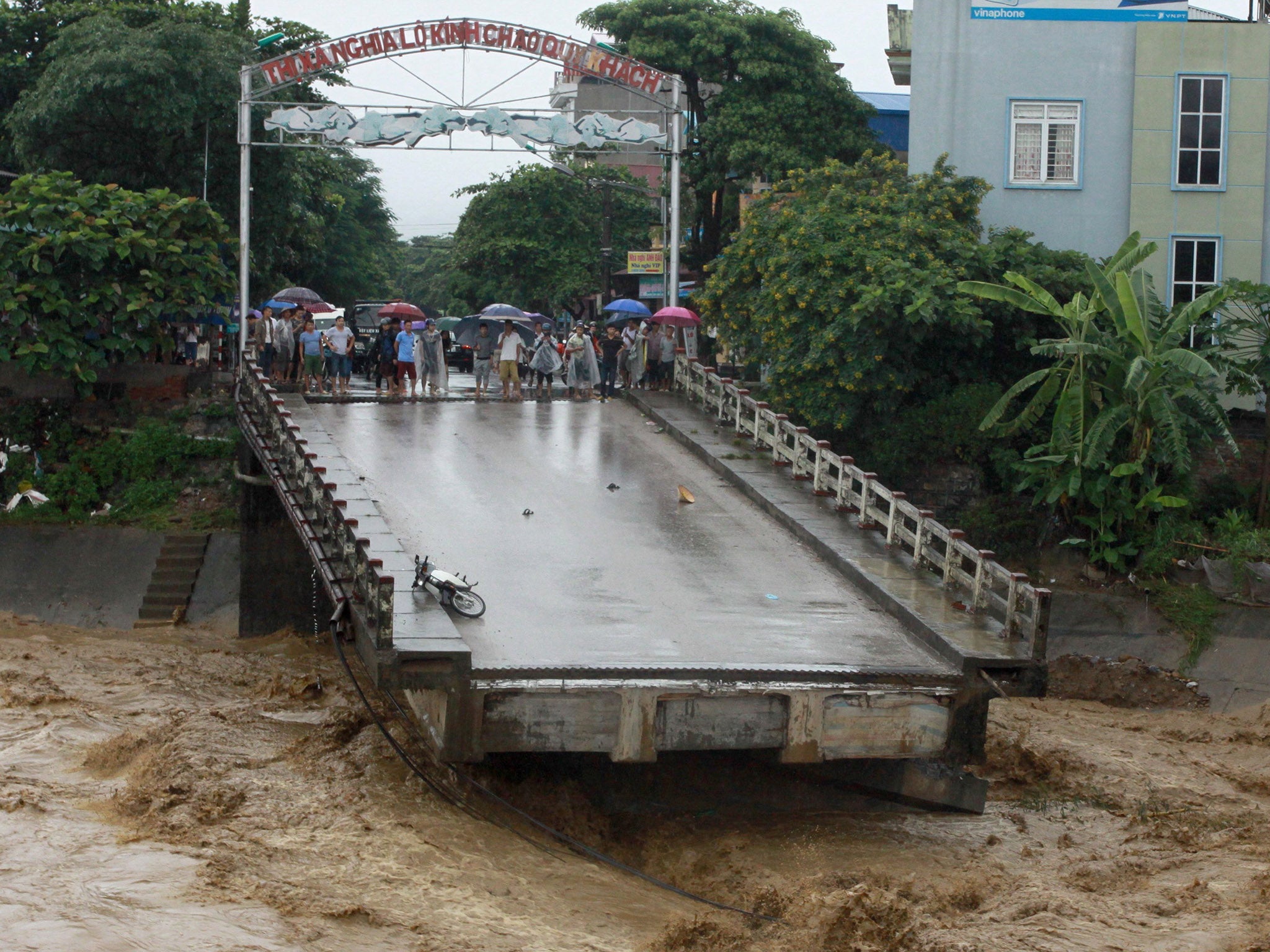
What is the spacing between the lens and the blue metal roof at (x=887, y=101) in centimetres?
3453

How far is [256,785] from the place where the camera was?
12406mm

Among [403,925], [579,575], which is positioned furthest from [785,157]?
[403,925]

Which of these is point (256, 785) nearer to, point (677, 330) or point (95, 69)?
point (677, 330)

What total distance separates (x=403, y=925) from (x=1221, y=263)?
1987 centimetres

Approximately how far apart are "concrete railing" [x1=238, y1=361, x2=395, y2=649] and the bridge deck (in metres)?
0.38

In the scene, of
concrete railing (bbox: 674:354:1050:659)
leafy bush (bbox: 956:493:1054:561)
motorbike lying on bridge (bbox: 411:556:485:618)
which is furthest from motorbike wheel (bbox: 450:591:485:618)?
leafy bush (bbox: 956:493:1054:561)

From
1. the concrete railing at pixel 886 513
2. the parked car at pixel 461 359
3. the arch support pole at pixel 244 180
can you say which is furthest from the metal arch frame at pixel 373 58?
the parked car at pixel 461 359

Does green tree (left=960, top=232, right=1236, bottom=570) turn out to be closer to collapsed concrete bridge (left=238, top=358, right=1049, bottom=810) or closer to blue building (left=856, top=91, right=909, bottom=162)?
collapsed concrete bridge (left=238, top=358, right=1049, bottom=810)

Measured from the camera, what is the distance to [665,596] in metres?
12.9

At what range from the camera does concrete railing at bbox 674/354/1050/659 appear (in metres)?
12.0

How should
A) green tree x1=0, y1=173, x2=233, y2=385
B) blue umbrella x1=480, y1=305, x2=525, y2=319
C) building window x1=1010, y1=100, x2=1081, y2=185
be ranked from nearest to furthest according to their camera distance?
green tree x1=0, y1=173, x2=233, y2=385
building window x1=1010, y1=100, x2=1081, y2=185
blue umbrella x1=480, y1=305, x2=525, y2=319

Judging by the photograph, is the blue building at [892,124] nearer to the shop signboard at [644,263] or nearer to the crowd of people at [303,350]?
the shop signboard at [644,263]

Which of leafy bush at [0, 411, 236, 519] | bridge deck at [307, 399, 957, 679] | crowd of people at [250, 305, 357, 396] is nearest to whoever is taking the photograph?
bridge deck at [307, 399, 957, 679]

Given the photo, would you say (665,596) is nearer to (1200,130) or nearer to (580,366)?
(580,366)
